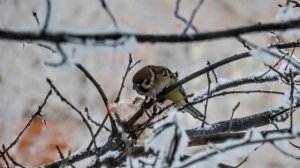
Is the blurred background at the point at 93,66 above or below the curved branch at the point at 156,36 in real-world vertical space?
above

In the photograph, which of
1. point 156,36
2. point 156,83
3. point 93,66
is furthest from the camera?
point 93,66

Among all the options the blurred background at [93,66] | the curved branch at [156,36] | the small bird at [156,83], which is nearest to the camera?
the curved branch at [156,36]

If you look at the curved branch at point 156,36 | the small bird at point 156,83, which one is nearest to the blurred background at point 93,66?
the small bird at point 156,83

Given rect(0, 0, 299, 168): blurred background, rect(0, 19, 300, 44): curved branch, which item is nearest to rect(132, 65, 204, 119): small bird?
rect(0, 19, 300, 44): curved branch

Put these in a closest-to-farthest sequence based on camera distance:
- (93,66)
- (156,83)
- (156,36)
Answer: (156,36)
(156,83)
(93,66)

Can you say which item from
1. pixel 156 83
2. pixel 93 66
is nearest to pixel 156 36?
pixel 156 83

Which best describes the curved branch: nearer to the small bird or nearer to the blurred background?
the small bird

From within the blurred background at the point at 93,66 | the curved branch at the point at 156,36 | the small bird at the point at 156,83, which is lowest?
the curved branch at the point at 156,36

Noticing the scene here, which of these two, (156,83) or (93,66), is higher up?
(93,66)

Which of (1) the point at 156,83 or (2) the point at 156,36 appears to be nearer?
(2) the point at 156,36

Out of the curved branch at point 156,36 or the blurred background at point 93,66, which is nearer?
the curved branch at point 156,36

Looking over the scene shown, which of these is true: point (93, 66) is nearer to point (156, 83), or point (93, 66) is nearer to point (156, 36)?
point (156, 83)

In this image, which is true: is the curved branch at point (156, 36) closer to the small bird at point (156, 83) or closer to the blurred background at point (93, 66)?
the small bird at point (156, 83)

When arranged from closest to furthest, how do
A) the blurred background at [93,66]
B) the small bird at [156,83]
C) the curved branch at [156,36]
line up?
1. the curved branch at [156,36]
2. the small bird at [156,83]
3. the blurred background at [93,66]
